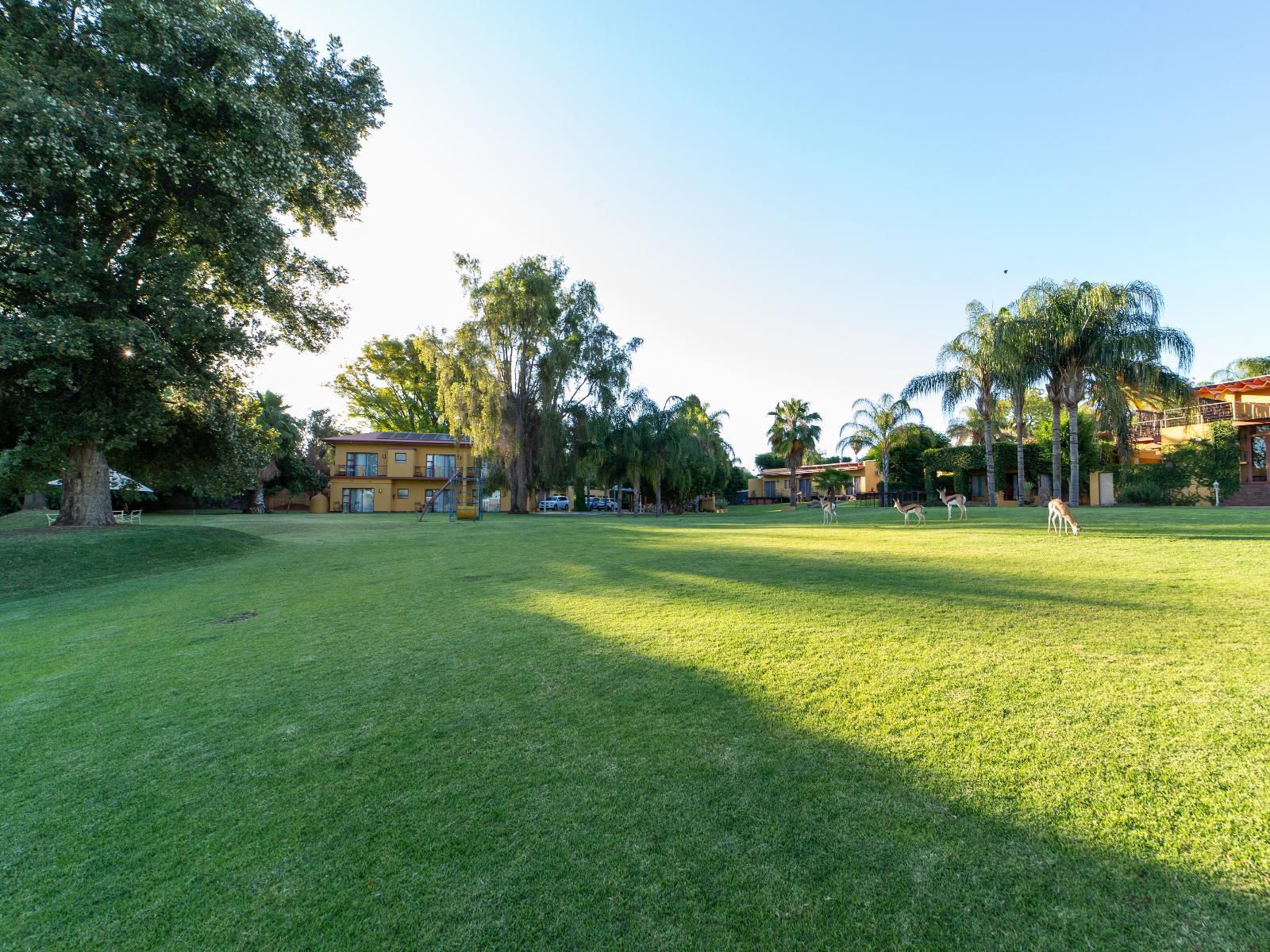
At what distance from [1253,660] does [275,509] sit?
55.9 metres

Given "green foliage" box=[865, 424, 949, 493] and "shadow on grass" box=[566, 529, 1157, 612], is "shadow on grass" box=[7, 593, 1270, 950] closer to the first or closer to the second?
"shadow on grass" box=[566, 529, 1157, 612]

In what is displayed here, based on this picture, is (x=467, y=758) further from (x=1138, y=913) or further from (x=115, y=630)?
(x=115, y=630)

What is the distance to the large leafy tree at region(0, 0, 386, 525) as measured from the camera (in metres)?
10.9

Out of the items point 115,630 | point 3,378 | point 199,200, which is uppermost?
point 199,200

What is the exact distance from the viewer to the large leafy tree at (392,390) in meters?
52.8

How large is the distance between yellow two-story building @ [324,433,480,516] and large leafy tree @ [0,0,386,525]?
107ft

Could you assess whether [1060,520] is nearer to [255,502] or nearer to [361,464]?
[361,464]

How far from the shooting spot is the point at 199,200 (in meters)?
13.1

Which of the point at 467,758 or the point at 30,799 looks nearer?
the point at 30,799

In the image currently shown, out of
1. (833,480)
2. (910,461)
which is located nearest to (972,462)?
(910,461)

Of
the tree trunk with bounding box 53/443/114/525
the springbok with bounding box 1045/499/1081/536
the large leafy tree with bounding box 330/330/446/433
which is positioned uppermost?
the large leafy tree with bounding box 330/330/446/433

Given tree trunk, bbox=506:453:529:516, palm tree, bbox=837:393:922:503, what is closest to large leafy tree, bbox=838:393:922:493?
palm tree, bbox=837:393:922:503

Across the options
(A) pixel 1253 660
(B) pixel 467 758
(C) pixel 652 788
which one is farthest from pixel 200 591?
(A) pixel 1253 660

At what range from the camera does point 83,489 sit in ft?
47.1
